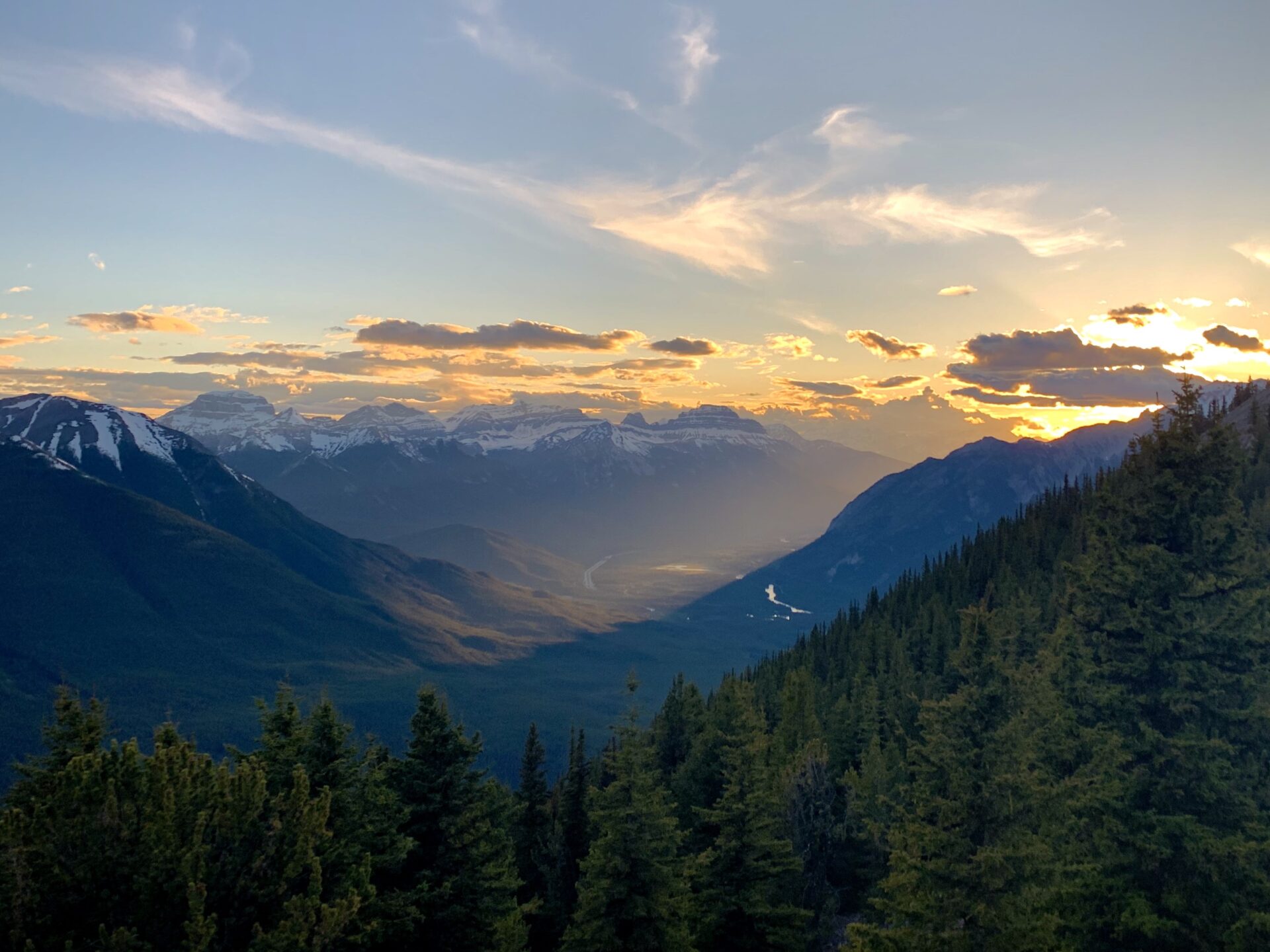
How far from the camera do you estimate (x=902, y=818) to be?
1158 inches

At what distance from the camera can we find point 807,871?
51812 mm

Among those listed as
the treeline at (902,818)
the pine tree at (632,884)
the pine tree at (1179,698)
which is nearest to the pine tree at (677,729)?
the treeline at (902,818)

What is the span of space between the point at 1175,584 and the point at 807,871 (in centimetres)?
3160

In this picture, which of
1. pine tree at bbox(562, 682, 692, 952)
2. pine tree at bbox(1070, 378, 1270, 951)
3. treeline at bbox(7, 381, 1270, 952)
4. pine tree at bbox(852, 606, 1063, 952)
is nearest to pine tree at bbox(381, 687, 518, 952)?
treeline at bbox(7, 381, 1270, 952)

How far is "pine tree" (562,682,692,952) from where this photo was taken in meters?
33.4

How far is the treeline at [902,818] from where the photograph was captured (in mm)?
22562

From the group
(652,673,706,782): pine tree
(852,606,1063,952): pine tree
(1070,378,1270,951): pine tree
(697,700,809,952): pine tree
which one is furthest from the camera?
(652,673,706,782): pine tree

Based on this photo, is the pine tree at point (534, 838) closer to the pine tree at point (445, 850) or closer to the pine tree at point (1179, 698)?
the pine tree at point (445, 850)

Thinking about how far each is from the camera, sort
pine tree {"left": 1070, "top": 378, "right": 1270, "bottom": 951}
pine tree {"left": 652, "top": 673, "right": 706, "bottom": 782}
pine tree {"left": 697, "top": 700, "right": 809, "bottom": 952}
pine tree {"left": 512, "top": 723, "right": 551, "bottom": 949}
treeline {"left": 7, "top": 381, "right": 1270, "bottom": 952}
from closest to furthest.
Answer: treeline {"left": 7, "top": 381, "right": 1270, "bottom": 952} < pine tree {"left": 1070, "top": 378, "right": 1270, "bottom": 951} < pine tree {"left": 697, "top": 700, "right": 809, "bottom": 952} < pine tree {"left": 512, "top": 723, "right": 551, "bottom": 949} < pine tree {"left": 652, "top": 673, "right": 706, "bottom": 782}

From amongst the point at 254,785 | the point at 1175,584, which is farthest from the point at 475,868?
the point at 1175,584

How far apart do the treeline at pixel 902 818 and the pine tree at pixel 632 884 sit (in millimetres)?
116

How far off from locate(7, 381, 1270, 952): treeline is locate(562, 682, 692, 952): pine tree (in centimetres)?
12

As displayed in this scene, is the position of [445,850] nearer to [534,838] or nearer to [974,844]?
[974,844]

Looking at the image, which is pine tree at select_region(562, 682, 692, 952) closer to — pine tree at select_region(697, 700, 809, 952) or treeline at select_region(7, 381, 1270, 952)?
treeline at select_region(7, 381, 1270, 952)
